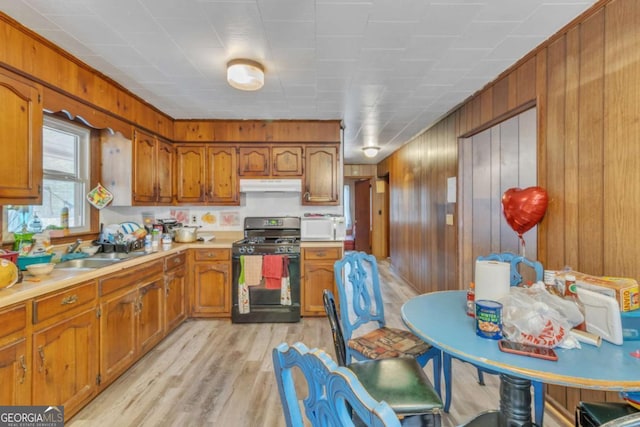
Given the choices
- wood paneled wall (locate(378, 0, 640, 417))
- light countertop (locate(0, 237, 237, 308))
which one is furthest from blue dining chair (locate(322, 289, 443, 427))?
light countertop (locate(0, 237, 237, 308))

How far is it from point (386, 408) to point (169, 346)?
2.95 m

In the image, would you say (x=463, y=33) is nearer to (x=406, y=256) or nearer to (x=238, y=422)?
(x=238, y=422)

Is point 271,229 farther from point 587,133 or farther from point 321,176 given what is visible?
point 587,133

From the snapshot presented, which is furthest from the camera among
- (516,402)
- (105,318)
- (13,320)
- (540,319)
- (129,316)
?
(129,316)

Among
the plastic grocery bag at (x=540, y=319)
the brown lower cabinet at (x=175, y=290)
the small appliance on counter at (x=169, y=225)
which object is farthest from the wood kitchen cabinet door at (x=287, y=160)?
the plastic grocery bag at (x=540, y=319)

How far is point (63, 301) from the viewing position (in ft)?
5.77

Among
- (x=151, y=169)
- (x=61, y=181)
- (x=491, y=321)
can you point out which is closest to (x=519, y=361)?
(x=491, y=321)

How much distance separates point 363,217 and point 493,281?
6.49 metres

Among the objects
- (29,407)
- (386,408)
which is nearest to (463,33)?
(386,408)

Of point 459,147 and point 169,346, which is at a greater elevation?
point 459,147

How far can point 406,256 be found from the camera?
531 cm

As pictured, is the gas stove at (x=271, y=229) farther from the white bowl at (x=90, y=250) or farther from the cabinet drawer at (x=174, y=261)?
the white bowl at (x=90, y=250)

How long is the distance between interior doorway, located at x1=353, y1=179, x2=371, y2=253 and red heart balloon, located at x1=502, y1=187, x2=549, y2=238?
5510 mm

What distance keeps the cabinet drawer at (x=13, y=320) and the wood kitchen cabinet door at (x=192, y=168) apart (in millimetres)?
2311
